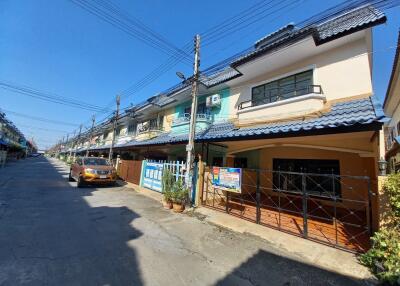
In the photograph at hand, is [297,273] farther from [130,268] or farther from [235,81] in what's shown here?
[235,81]

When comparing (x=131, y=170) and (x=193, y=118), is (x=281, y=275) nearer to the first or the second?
(x=193, y=118)

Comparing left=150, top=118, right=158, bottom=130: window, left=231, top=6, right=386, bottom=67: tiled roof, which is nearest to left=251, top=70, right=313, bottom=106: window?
left=231, top=6, right=386, bottom=67: tiled roof

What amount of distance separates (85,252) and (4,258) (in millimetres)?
1273

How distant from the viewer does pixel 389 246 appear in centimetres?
350

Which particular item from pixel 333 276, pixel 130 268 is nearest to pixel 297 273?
pixel 333 276

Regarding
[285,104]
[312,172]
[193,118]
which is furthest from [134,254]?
[312,172]

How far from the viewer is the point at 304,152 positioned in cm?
979

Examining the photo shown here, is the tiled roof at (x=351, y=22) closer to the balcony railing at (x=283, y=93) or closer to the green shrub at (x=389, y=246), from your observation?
the balcony railing at (x=283, y=93)

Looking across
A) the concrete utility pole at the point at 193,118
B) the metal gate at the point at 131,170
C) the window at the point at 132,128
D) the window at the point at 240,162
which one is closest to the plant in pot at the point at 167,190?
the concrete utility pole at the point at 193,118

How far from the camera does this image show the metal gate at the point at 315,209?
504 cm

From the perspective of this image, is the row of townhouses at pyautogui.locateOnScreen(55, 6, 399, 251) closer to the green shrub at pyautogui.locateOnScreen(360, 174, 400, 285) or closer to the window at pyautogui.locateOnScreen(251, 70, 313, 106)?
the window at pyautogui.locateOnScreen(251, 70, 313, 106)

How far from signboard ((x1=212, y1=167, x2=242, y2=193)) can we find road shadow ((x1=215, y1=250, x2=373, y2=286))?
292 centimetres

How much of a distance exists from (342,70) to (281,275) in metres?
7.44

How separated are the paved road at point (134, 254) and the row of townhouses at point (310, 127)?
162 cm
